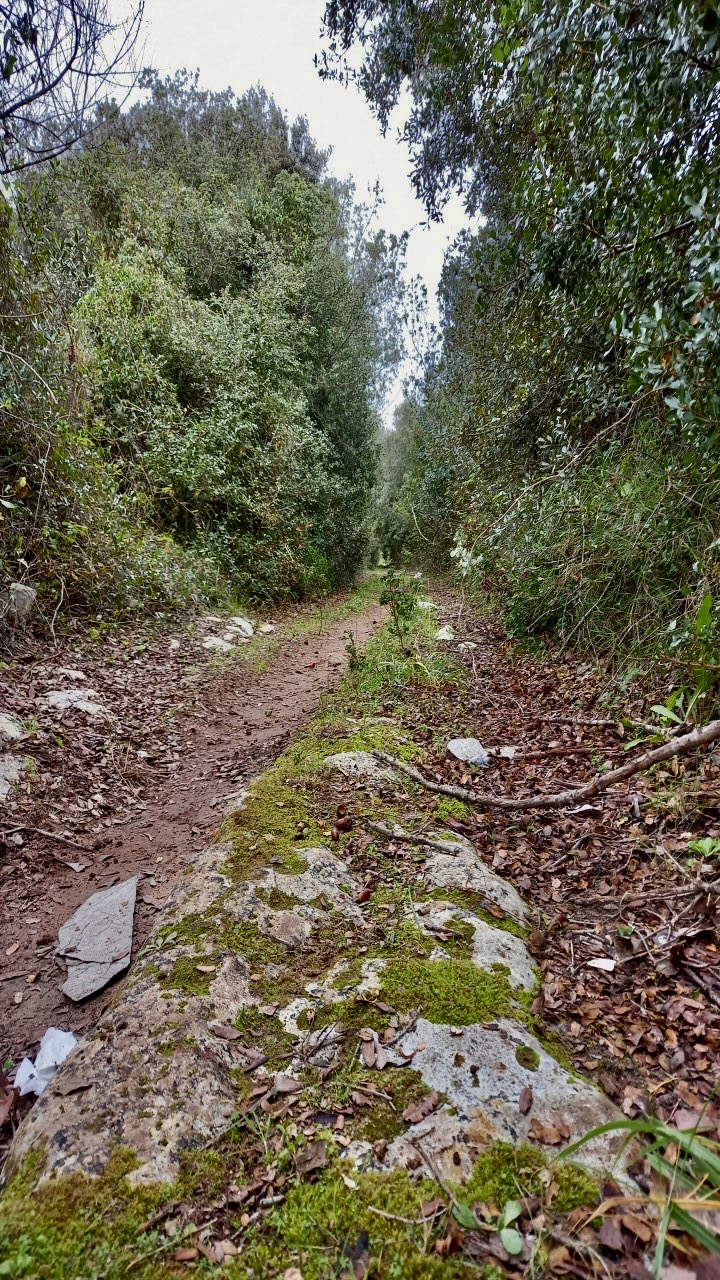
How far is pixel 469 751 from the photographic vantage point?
13.9 feet

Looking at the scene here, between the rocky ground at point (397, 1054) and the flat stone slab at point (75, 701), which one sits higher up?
the flat stone slab at point (75, 701)

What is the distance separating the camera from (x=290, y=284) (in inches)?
541

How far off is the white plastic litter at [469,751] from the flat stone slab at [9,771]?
3288 mm

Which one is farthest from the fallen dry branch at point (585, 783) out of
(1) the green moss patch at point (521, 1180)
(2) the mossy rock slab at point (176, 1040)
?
(1) the green moss patch at point (521, 1180)

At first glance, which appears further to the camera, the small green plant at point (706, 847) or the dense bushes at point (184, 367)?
the dense bushes at point (184, 367)

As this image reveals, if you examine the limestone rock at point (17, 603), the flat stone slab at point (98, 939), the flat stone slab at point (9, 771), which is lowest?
the flat stone slab at point (98, 939)

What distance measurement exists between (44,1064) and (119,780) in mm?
2467

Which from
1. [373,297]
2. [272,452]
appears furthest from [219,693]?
[373,297]

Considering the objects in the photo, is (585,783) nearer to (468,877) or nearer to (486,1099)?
(468,877)

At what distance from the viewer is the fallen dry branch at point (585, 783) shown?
8.30 feet

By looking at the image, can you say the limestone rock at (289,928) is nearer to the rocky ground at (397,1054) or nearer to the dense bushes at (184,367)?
the rocky ground at (397,1054)

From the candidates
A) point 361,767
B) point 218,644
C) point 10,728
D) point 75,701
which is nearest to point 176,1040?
point 361,767

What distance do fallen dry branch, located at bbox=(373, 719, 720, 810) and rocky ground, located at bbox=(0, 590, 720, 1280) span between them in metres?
0.09

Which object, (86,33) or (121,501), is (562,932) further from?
(121,501)
